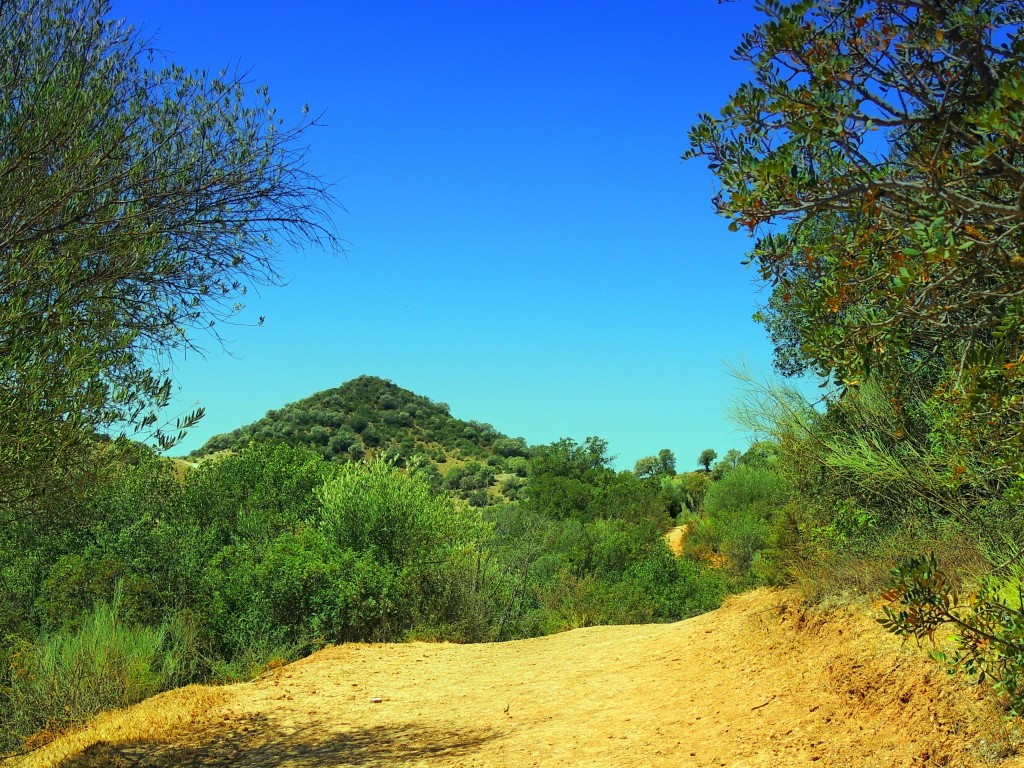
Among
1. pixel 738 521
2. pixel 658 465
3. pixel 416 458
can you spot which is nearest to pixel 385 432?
pixel 658 465

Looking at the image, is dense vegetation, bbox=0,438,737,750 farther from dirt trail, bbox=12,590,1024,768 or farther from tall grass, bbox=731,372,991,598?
tall grass, bbox=731,372,991,598

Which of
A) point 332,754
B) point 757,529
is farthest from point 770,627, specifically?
point 757,529

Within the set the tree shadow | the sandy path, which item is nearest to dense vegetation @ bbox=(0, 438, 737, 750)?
the tree shadow

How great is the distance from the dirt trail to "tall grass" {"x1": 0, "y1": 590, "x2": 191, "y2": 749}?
97 cm

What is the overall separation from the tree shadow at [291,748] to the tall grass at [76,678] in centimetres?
249

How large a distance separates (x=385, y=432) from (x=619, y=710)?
5234 cm

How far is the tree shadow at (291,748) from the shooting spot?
9031 mm

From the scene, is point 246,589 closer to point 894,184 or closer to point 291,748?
point 291,748

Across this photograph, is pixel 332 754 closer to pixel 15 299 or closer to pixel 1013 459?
pixel 15 299

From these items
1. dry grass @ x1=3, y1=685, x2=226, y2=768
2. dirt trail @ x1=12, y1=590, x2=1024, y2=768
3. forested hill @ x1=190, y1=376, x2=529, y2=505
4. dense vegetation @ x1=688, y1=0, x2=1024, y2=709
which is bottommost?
dirt trail @ x1=12, y1=590, x2=1024, y2=768

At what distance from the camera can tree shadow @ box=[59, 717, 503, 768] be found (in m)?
9.03

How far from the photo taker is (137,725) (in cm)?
1023

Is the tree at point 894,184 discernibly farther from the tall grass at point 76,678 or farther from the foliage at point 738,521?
the foliage at point 738,521

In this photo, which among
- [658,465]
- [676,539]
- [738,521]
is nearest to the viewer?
[738,521]
